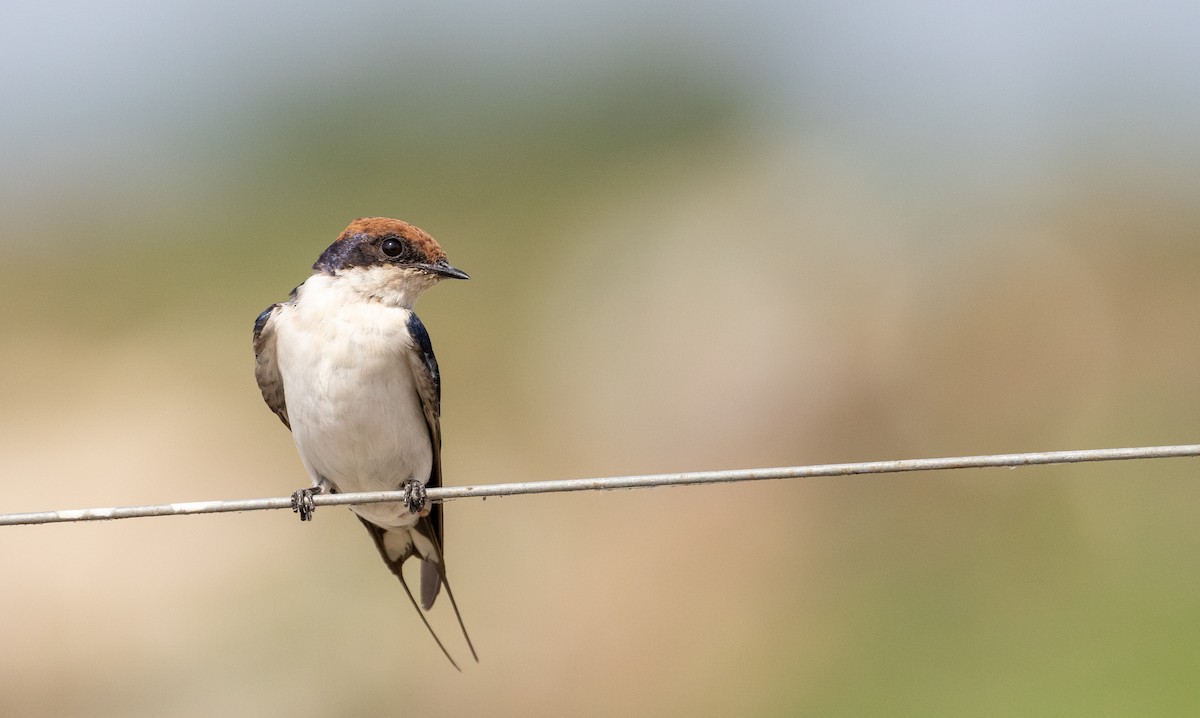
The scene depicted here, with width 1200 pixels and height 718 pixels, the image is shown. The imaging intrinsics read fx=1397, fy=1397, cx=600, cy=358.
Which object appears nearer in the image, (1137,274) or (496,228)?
(1137,274)

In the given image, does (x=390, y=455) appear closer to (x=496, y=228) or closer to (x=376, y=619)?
(x=376, y=619)

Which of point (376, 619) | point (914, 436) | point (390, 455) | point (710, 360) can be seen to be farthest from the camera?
point (710, 360)

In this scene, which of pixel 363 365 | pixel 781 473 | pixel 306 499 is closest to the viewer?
pixel 781 473

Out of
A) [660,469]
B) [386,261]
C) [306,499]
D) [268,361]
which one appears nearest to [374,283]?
[386,261]

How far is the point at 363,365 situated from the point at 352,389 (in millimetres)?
95

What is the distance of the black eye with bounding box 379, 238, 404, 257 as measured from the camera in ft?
16.7

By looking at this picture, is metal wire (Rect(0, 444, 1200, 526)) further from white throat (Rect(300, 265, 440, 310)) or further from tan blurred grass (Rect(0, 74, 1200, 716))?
tan blurred grass (Rect(0, 74, 1200, 716))

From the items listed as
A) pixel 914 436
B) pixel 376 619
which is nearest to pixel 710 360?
pixel 914 436

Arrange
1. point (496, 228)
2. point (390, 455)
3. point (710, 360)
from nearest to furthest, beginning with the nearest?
1. point (390, 455)
2. point (710, 360)
3. point (496, 228)

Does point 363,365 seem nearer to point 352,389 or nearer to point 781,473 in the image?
point 352,389

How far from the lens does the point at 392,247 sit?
5.10 metres

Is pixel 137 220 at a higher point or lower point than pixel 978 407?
higher

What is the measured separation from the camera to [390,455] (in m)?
5.14

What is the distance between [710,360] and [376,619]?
4.43 meters
